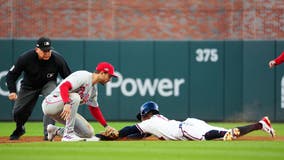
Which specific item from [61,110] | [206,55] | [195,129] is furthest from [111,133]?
[206,55]

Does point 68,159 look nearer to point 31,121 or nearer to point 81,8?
point 31,121

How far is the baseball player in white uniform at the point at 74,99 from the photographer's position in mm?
11211

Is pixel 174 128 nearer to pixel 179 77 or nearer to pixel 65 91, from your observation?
pixel 65 91

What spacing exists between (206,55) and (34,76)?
20.4 feet

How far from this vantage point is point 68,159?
9.07 m

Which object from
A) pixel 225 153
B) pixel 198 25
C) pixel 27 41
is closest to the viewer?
pixel 225 153

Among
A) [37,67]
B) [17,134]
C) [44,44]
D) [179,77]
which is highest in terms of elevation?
[44,44]

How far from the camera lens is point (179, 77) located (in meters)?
17.8

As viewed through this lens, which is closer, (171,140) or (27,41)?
(171,140)

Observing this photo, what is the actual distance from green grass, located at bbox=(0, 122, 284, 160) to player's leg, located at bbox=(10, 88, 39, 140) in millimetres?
1334

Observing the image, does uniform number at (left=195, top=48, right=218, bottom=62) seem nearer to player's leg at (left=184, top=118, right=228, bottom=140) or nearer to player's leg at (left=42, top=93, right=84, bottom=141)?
player's leg at (left=184, top=118, right=228, bottom=140)

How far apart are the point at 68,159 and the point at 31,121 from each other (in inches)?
346

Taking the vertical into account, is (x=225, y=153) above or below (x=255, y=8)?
below

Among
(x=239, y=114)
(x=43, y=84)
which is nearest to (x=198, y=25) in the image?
(x=239, y=114)
